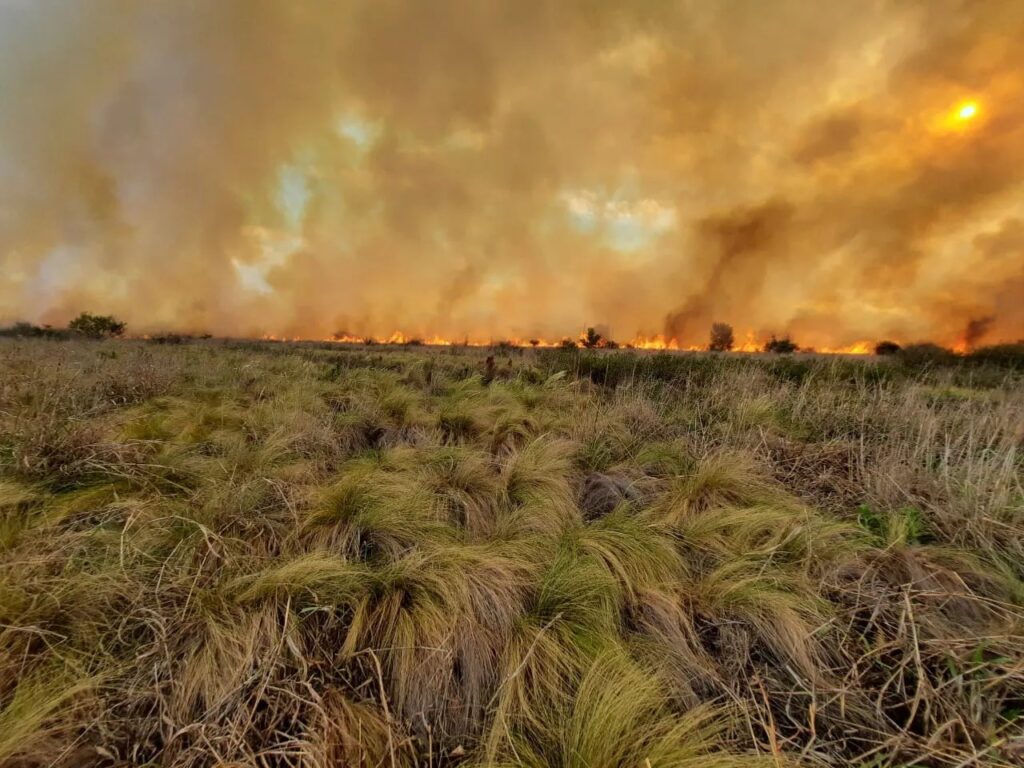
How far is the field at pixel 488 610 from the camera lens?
1442mm

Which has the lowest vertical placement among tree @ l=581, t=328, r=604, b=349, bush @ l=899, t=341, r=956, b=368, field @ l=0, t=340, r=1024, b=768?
field @ l=0, t=340, r=1024, b=768

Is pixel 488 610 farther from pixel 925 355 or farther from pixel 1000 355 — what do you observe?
pixel 1000 355

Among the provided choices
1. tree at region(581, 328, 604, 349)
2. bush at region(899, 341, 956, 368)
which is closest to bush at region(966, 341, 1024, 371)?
bush at region(899, 341, 956, 368)

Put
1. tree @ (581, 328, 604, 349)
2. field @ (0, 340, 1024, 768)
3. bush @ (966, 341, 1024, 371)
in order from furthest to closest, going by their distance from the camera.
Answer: tree @ (581, 328, 604, 349) → bush @ (966, 341, 1024, 371) → field @ (0, 340, 1024, 768)

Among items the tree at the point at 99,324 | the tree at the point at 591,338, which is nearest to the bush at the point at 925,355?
the tree at the point at 591,338

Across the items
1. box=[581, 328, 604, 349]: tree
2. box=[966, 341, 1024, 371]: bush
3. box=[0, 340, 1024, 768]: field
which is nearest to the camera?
box=[0, 340, 1024, 768]: field

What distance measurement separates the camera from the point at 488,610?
206 centimetres

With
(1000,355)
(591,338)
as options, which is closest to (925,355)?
(1000,355)

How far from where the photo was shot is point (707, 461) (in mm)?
3734

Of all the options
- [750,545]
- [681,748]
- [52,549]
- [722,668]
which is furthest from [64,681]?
[750,545]

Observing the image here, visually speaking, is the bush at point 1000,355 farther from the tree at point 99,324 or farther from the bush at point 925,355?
the tree at point 99,324

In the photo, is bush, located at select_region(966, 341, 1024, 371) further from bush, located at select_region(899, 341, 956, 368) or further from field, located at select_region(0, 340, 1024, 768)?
field, located at select_region(0, 340, 1024, 768)

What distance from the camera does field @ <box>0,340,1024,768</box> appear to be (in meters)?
1.44

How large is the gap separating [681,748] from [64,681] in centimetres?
214
